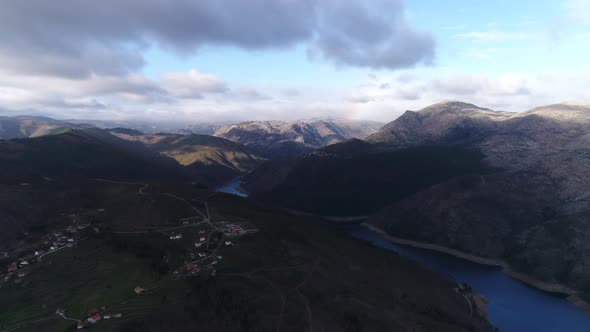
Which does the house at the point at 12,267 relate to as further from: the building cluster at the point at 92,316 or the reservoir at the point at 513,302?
the reservoir at the point at 513,302

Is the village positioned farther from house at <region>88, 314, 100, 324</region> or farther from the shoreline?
the shoreline

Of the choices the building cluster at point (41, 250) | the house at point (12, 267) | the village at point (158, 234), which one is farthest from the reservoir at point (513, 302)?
the house at point (12, 267)

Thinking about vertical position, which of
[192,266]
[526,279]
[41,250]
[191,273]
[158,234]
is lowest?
[526,279]

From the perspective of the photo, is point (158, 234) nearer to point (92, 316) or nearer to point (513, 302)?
point (92, 316)

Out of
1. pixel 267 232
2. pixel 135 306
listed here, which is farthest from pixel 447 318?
pixel 135 306

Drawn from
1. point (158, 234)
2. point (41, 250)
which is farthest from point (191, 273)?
point (41, 250)

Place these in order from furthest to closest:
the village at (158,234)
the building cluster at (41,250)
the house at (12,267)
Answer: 1. the house at (12,267)
2. the building cluster at (41,250)
3. the village at (158,234)
